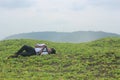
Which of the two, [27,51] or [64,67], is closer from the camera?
[64,67]

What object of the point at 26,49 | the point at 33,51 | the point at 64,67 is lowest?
the point at 64,67

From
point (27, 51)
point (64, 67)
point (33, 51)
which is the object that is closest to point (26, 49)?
point (27, 51)

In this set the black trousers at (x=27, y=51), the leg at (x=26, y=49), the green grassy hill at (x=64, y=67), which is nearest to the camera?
the green grassy hill at (x=64, y=67)

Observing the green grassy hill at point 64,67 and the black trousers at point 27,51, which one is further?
the black trousers at point 27,51

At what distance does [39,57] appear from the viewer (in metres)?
31.5

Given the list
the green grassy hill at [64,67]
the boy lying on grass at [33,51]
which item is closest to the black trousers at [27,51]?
the boy lying on grass at [33,51]

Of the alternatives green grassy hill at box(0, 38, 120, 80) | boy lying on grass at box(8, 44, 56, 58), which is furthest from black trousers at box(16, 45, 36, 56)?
green grassy hill at box(0, 38, 120, 80)

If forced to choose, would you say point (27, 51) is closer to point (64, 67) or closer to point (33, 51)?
point (33, 51)

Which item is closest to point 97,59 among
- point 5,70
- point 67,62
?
point 67,62

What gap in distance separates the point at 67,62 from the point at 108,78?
7336 mm

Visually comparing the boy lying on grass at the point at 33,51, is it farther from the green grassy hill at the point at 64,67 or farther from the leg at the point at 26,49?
the green grassy hill at the point at 64,67

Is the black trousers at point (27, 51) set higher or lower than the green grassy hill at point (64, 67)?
higher

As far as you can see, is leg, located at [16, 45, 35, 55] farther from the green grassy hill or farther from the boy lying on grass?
the green grassy hill

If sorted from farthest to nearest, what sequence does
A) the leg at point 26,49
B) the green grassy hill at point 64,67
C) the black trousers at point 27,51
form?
the black trousers at point 27,51
the leg at point 26,49
the green grassy hill at point 64,67
